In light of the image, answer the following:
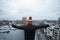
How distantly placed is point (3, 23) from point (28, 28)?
0.76 meters

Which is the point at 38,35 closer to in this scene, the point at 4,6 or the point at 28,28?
the point at 28,28

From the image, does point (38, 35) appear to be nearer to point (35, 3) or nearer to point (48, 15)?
point (48, 15)

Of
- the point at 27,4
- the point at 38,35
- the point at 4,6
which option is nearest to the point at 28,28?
the point at 38,35

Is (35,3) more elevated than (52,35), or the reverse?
(35,3)

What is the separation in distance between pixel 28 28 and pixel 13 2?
0.76 metres

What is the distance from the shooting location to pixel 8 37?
1540 millimetres

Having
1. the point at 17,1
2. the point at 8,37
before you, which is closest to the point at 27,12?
the point at 17,1

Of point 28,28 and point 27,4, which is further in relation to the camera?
point 27,4

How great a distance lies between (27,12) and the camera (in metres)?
1.58

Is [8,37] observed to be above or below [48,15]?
below

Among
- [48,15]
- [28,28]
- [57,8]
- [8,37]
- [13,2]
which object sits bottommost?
[8,37]

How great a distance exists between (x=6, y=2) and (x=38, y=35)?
32.6 inches

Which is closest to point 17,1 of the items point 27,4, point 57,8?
point 27,4

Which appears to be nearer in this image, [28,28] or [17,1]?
[28,28]
